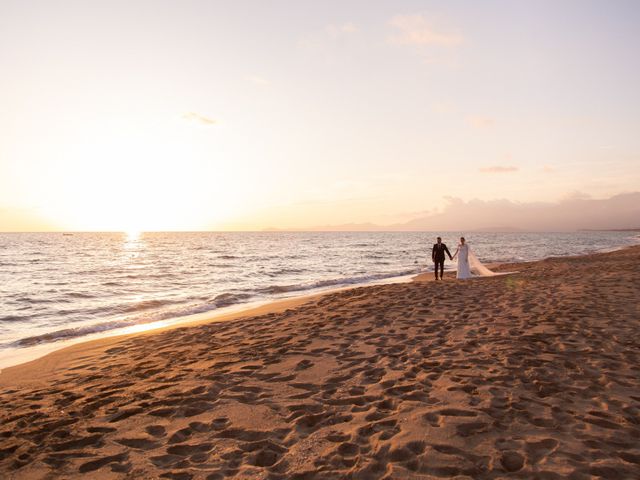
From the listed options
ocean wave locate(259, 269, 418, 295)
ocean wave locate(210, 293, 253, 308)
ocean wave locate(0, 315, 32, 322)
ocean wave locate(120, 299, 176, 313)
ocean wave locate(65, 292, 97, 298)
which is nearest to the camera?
ocean wave locate(0, 315, 32, 322)

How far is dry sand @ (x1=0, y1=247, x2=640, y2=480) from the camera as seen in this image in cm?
396

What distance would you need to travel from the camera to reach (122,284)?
24.1 meters

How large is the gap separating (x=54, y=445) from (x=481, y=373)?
5754 mm

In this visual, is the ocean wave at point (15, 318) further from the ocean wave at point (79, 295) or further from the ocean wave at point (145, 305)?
the ocean wave at point (79, 295)

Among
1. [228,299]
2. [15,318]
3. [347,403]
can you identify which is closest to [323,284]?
[228,299]

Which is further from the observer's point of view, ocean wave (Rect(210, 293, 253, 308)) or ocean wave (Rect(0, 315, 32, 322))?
ocean wave (Rect(210, 293, 253, 308))

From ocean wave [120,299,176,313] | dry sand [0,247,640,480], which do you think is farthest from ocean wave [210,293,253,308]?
dry sand [0,247,640,480]

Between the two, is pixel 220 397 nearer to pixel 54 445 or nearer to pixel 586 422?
pixel 54 445

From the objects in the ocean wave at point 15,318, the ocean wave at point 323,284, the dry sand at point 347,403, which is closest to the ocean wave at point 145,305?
the ocean wave at point 15,318

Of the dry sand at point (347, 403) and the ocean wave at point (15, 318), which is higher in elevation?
the dry sand at point (347, 403)

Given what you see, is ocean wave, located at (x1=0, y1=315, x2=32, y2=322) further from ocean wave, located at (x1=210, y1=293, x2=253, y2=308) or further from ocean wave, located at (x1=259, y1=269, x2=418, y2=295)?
ocean wave, located at (x1=259, y1=269, x2=418, y2=295)

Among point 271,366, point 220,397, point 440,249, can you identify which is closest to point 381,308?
point 271,366

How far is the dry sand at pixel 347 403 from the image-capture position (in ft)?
13.0

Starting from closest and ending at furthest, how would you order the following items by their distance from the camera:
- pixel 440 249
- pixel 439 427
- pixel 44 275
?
pixel 439 427 < pixel 440 249 < pixel 44 275
